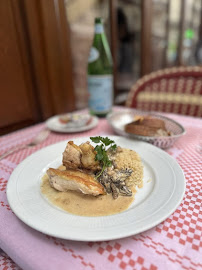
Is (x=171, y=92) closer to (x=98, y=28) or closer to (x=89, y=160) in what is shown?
(x=98, y=28)

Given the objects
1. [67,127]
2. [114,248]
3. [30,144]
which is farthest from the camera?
[67,127]

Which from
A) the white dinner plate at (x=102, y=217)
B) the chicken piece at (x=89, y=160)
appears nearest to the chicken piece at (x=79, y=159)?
the chicken piece at (x=89, y=160)

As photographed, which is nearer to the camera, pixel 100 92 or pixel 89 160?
pixel 89 160

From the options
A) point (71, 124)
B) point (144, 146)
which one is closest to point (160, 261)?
point (144, 146)

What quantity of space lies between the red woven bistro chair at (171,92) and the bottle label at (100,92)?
397 millimetres

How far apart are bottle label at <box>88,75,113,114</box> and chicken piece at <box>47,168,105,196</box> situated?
68 centimetres

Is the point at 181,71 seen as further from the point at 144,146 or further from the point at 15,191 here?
the point at 15,191

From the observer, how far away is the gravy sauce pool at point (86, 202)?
464 mm

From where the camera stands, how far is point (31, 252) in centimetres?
39

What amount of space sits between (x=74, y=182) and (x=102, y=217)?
0.11 meters

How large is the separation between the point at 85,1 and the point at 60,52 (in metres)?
0.82

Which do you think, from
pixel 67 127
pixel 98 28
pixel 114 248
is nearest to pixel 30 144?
pixel 67 127

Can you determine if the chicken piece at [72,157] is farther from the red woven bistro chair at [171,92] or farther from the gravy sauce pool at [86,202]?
the red woven bistro chair at [171,92]

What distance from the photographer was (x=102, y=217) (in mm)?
443
